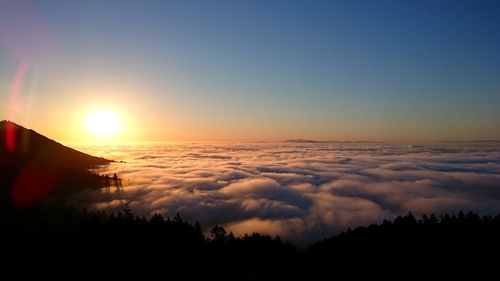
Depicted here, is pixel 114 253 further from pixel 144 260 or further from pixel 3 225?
pixel 3 225

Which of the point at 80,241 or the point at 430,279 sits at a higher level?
the point at 80,241

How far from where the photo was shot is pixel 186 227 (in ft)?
554

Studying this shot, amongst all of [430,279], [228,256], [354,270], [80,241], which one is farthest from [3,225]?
[430,279]

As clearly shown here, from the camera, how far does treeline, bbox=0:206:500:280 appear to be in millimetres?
135750

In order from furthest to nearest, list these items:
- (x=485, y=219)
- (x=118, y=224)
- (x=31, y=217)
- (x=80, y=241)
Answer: (x=31, y=217) → (x=485, y=219) → (x=118, y=224) → (x=80, y=241)

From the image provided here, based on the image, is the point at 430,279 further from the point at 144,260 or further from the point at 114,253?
the point at 114,253

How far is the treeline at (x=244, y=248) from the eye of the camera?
13575 cm

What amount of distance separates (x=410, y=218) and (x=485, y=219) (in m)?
33.1

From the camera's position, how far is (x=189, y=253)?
488 ft

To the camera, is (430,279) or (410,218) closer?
(430,279)

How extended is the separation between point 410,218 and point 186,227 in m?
99.5

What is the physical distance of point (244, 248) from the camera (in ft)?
525

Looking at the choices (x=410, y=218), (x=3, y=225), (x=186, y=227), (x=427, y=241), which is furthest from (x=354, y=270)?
(x=3, y=225)

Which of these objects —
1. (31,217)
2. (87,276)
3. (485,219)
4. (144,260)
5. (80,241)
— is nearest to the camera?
(87,276)
